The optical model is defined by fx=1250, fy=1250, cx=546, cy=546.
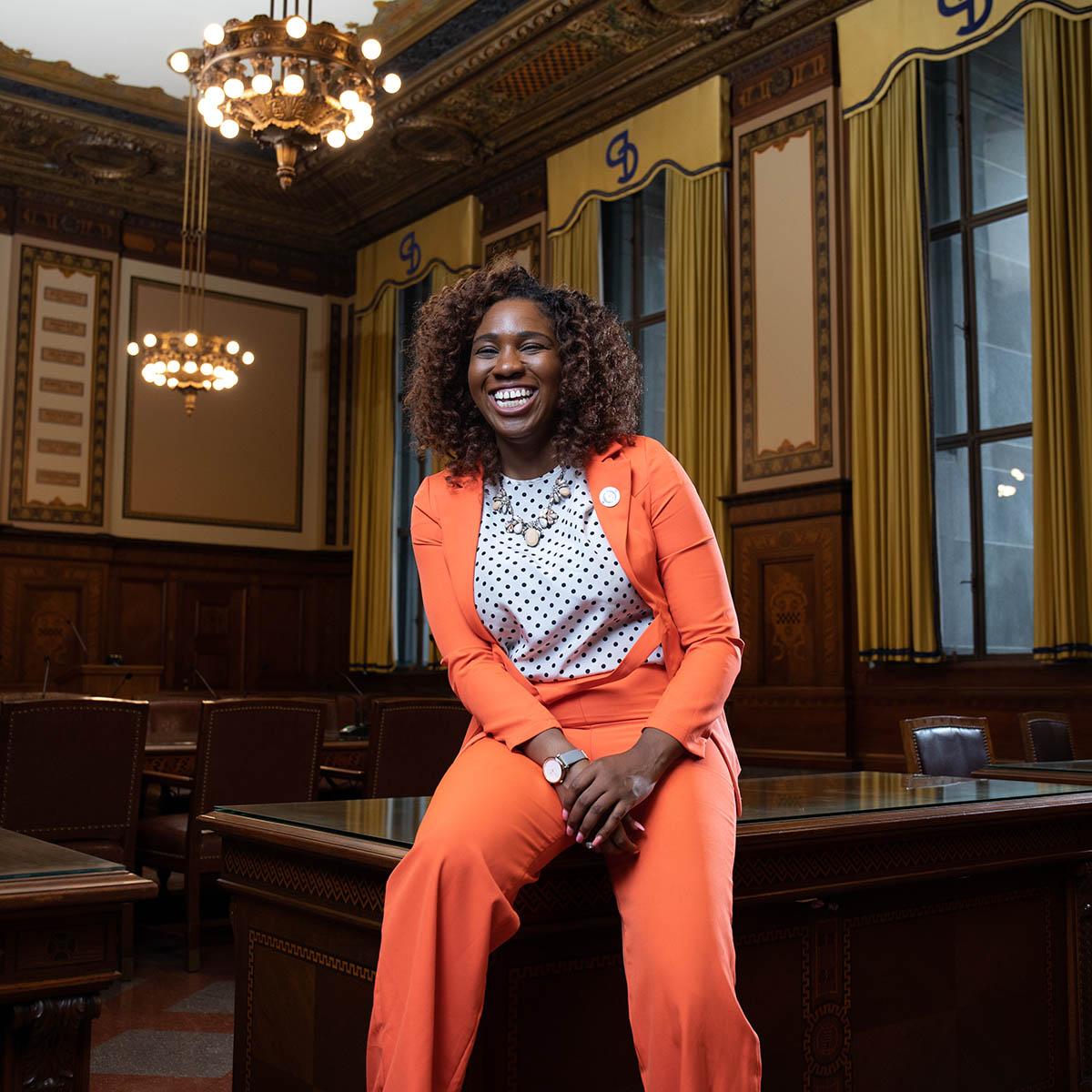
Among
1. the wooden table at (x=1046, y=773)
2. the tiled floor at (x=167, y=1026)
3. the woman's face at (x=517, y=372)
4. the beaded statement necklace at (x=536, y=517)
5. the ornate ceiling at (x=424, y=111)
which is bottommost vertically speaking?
the tiled floor at (x=167, y=1026)

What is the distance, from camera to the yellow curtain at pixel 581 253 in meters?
8.88

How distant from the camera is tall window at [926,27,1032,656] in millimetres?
6621

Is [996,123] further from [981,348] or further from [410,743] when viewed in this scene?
[410,743]

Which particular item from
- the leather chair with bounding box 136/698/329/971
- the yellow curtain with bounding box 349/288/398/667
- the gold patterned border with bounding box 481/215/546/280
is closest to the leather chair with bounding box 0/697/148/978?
the leather chair with bounding box 136/698/329/971

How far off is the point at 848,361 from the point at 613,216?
2.79 meters

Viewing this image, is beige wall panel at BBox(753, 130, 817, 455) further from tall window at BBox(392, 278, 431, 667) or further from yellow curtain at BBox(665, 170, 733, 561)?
tall window at BBox(392, 278, 431, 667)

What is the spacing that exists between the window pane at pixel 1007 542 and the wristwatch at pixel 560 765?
5.24 metres

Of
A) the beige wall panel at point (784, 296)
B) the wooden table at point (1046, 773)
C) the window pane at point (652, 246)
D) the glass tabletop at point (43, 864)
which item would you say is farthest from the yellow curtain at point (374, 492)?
the glass tabletop at point (43, 864)

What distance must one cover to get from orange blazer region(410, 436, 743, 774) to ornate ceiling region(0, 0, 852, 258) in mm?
6363

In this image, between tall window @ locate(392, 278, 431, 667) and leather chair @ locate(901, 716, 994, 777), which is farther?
tall window @ locate(392, 278, 431, 667)

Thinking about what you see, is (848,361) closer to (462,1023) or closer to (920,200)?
(920,200)

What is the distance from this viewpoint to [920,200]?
22.8 feet

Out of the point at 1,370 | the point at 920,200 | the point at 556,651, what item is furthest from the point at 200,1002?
the point at 1,370

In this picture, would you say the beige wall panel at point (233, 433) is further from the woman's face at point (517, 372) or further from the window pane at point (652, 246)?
the woman's face at point (517, 372)
